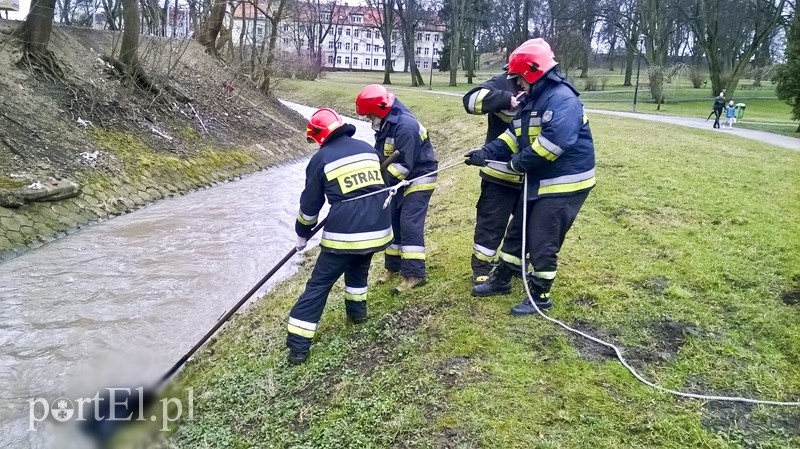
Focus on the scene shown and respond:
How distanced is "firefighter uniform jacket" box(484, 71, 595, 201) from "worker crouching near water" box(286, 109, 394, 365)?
1180 millimetres

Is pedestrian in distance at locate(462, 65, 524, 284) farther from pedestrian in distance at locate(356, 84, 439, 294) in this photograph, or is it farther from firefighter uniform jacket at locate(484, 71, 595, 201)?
pedestrian in distance at locate(356, 84, 439, 294)

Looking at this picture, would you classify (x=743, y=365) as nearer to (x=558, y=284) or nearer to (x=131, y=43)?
(x=558, y=284)

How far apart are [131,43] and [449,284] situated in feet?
43.3

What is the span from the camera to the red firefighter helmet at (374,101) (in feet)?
17.3

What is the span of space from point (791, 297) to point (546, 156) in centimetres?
277

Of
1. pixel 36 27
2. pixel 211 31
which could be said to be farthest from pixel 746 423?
pixel 211 31

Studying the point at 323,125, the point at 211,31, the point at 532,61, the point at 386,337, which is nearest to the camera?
the point at 532,61

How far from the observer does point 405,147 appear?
5426 millimetres

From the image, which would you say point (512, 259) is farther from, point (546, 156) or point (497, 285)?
point (546, 156)

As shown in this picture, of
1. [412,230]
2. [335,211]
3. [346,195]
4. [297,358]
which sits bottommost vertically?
[297,358]

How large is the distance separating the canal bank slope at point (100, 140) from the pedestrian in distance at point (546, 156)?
7.51 meters

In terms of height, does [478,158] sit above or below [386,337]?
above

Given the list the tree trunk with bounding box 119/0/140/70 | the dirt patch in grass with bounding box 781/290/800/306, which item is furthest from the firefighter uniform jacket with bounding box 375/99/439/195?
the tree trunk with bounding box 119/0/140/70

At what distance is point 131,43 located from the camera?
15.2m
